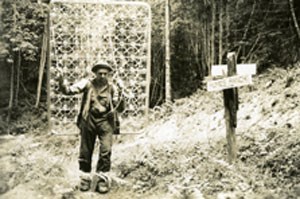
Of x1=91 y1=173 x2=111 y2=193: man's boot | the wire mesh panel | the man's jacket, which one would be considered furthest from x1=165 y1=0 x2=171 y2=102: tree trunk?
x1=91 y1=173 x2=111 y2=193: man's boot

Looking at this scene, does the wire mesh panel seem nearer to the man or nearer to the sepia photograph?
the sepia photograph

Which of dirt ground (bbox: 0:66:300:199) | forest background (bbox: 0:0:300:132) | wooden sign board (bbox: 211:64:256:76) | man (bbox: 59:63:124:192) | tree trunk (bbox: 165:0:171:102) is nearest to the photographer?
dirt ground (bbox: 0:66:300:199)

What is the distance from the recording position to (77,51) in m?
4.09

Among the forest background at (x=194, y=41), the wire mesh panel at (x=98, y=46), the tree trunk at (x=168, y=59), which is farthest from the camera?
the tree trunk at (x=168, y=59)

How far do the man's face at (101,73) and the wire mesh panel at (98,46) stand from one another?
0.23 metres

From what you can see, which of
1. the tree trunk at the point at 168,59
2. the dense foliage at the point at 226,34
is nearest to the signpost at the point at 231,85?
the dense foliage at the point at 226,34

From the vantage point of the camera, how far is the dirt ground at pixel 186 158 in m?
3.59

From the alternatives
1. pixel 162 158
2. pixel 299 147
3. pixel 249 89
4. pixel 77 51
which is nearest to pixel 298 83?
pixel 249 89

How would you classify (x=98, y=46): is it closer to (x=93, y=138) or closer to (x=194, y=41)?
(x=93, y=138)

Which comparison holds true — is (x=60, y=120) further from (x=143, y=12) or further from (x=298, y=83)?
(x=298, y=83)

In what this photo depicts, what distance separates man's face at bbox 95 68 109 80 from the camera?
378 cm

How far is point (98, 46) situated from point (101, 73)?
0.40 meters

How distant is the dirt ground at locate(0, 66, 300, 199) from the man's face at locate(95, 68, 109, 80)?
49 cm

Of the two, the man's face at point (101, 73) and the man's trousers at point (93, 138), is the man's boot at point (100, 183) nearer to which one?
the man's trousers at point (93, 138)
